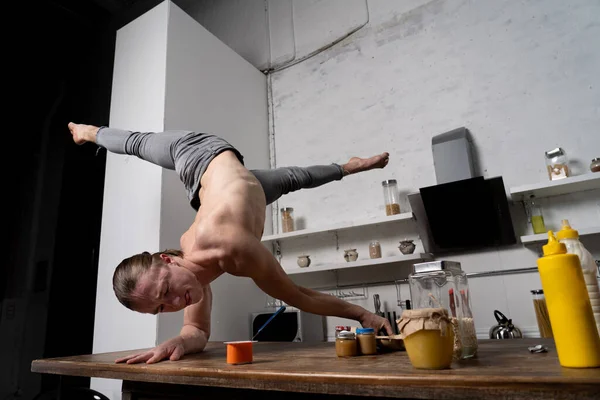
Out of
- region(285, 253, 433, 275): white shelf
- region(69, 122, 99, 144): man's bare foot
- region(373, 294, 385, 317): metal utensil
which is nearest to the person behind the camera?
region(69, 122, 99, 144): man's bare foot

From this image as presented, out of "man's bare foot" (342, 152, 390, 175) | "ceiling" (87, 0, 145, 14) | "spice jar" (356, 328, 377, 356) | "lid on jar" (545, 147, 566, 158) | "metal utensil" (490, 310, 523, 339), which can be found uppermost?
"ceiling" (87, 0, 145, 14)

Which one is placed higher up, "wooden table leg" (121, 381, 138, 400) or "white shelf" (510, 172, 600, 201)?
"white shelf" (510, 172, 600, 201)

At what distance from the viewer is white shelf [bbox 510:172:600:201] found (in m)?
2.32

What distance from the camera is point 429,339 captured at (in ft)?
3.16

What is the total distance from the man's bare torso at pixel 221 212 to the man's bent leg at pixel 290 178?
0.37 metres

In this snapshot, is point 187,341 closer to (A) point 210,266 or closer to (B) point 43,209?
(A) point 210,266

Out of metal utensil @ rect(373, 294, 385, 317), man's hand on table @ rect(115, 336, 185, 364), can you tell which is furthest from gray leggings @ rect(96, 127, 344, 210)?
metal utensil @ rect(373, 294, 385, 317)

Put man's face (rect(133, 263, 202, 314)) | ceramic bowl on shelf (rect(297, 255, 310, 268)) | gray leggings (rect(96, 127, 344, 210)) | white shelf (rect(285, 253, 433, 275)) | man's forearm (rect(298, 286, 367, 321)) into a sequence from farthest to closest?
1. ceramic bowl on shelf (rect(297, 255, 310, 268))
2. white shelf (rect(285, 253, 433, 275))
3. gray leggings (rect(96, 127, 344, 210))
4. man's forearm (rect(298, 286, 367, 321))
5. man's face (rect(133, 263, 202, 314))

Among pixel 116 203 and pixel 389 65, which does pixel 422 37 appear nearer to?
pixel 389 65

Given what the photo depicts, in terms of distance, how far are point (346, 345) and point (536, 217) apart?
178 cm

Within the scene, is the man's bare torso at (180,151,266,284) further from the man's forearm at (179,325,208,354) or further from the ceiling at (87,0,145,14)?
the ceiling at (87,0,145,14)

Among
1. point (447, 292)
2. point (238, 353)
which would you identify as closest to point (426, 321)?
point (447, 292)

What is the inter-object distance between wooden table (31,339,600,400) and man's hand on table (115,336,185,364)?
0.06m

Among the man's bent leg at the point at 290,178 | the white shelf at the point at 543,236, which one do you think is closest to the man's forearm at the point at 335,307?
the man's bent leg at the point at 290,178
